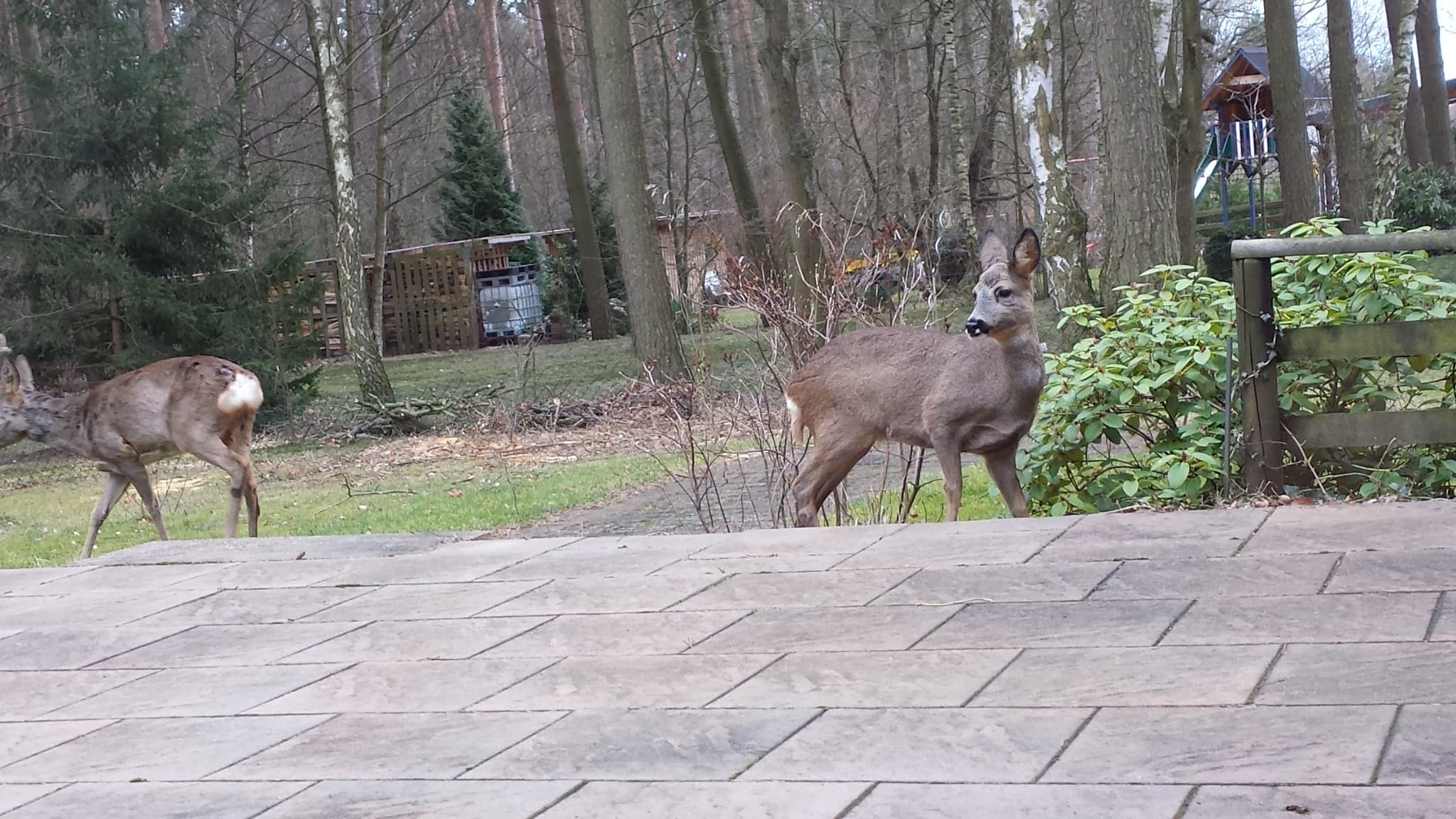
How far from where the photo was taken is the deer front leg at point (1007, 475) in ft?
24.6

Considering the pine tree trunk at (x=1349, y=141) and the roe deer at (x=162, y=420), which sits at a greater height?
the pine tree trunk at (x=1349, y=141)

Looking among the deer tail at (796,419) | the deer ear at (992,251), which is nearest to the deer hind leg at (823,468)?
the deer tail at (796,419)

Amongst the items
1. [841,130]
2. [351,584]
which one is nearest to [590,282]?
[841,130]

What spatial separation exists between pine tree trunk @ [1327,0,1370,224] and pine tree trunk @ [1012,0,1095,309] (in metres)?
9.32

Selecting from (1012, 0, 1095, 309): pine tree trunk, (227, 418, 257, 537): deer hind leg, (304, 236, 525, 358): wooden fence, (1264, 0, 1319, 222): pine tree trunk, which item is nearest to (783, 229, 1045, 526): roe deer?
(227, 418, 257, 537): deer hind leg

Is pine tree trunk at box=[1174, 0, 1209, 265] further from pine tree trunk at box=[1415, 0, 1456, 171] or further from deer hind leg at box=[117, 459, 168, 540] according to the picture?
pine tree trunk at box=[1415, 0, 1456, 171]

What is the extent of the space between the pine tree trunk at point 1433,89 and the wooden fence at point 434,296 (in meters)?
18.9

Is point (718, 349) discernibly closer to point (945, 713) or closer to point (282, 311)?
point (282, 311)

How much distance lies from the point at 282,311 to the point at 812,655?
19639mm

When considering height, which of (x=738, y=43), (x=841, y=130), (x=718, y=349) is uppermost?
(x=738, y=43)

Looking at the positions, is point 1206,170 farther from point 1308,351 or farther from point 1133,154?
point 1308,351

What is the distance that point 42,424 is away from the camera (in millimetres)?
12531

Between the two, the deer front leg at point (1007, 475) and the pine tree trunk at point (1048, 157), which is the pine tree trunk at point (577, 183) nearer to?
the pine tree trunk at point (1048, 157)

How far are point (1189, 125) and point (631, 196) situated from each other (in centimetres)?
707
